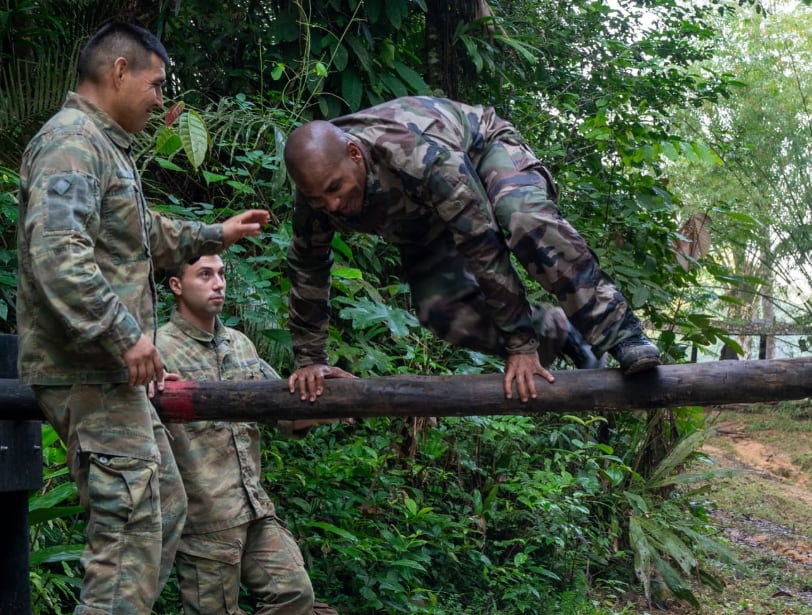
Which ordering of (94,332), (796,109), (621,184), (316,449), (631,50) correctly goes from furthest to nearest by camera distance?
(796,109), (631,50), (621,184), (316,449), (94,332)

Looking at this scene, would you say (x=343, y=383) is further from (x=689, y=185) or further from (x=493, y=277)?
(x=689, y=185)

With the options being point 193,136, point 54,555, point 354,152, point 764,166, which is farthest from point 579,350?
point 764,166

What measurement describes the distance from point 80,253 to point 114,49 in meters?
0.76

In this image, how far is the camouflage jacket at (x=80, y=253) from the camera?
8.79 ft

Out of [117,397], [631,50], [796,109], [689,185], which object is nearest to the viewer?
[117,397]

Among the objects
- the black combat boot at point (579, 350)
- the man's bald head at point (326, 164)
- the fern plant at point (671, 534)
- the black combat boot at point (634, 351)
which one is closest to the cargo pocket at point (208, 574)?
the man's bald head at point (326, 164)

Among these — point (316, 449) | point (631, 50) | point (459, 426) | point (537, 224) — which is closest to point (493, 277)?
point (537, 224)

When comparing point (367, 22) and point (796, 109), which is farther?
point (796, 109)

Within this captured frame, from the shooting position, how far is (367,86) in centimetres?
635

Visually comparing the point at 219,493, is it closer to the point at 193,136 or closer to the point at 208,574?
the point at 208,574

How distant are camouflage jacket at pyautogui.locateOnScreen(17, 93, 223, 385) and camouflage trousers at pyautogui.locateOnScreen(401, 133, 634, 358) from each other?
1121 millimetres

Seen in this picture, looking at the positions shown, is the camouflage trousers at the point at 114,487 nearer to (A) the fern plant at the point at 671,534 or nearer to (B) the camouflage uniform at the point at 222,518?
(B) the camouflage uniform at the point at 222,518

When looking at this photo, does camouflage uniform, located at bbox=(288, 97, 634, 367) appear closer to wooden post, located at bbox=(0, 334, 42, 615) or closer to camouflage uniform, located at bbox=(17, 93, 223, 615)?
camouflage uniform, located at bbox=(17, 93, 223, 615)

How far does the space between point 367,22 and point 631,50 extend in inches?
132
